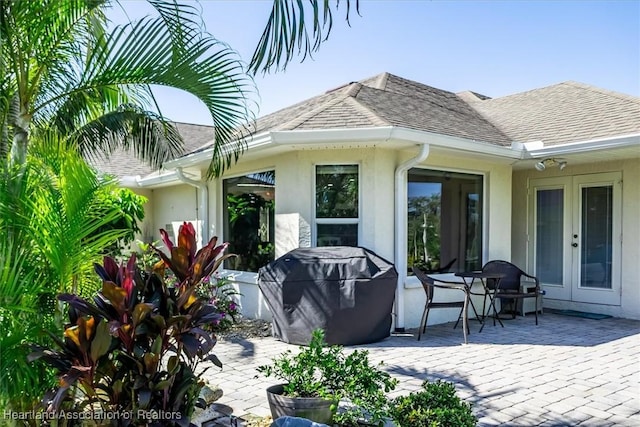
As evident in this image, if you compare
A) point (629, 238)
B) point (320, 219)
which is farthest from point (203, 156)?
point (629, 238)

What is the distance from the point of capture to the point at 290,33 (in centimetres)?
273

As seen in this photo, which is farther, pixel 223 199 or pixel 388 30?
pixel 223 199

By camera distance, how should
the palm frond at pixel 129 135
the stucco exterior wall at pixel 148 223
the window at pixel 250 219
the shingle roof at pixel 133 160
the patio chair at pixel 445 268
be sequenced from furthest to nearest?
the stucco exterior wall at pixel 148 223, the shingle roof at pixel 133 160, the window at pixel 250 219, the patio chair at pixel 445 268, the palm frond at pixel 129 135

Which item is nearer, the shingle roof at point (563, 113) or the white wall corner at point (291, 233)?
the white wall corner at point (291, 233)

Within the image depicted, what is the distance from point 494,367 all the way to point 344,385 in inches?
104

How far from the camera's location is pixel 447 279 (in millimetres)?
7863

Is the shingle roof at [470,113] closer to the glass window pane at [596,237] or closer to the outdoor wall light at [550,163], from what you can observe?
the outdoor wall light at [550,163]

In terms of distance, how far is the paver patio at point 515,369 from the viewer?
158 inches

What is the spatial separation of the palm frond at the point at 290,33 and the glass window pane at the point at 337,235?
14.6 feet

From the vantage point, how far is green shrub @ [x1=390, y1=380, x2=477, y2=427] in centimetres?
304

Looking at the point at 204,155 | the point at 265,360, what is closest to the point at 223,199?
the point at 204,155

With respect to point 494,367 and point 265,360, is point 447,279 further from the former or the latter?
point 265,360

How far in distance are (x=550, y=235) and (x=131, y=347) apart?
8.83 metres

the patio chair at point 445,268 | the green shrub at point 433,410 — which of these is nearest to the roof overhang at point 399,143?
the patio chair at point 445,268
